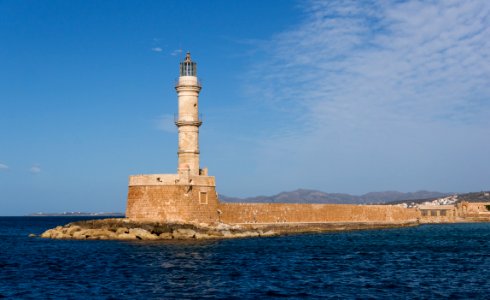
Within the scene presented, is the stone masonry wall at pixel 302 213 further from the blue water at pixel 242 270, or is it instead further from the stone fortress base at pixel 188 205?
the blue water at pixel 242 270

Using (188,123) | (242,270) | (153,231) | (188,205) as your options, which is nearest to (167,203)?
(188,205)

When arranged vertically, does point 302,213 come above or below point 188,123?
below

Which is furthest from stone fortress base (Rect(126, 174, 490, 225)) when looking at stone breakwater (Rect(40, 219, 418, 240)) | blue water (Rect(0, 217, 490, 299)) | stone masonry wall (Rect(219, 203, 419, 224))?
blue water (Rect(0, 217, 490, 299))

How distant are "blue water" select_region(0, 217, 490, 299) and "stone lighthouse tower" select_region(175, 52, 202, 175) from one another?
19.0 feet

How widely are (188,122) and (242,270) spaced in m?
16.9

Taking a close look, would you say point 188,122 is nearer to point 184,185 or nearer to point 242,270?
point 184,185

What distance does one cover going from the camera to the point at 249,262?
2600cm

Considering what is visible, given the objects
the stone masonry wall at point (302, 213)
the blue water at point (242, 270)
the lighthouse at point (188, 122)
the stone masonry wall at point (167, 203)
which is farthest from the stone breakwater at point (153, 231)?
the lighthouse at point (188, 122)

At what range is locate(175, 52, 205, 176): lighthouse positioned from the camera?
39.0 metres

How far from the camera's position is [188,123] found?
38.9 meters

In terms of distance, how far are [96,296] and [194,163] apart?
2137cm

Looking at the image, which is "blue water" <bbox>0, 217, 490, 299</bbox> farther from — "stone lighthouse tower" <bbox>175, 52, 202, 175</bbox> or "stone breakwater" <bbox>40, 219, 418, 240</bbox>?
"stone lighthouse tower" <bbox>175, 52, 202, 175</bbox>

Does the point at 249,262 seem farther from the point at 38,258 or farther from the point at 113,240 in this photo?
the point at 113,240

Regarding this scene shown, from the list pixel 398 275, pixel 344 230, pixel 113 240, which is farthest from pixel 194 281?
pixel 344 230
